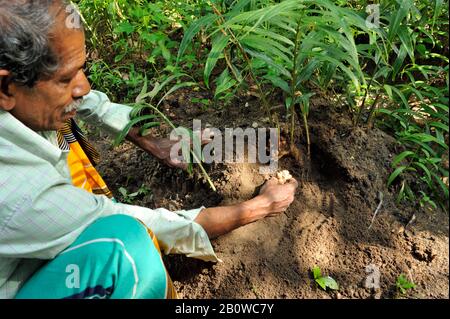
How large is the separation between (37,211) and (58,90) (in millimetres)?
335

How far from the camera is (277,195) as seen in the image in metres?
1.68

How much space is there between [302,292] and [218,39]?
2.93 ft

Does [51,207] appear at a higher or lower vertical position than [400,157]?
higher

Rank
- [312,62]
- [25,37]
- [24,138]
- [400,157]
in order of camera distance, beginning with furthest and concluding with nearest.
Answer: [400,157] → [312,62] → [24,138] → [25,37]

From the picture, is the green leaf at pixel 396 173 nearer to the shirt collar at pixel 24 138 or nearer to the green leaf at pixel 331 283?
the green leaf at pixel 331 283

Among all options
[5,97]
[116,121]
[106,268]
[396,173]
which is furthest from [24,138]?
[396,173]

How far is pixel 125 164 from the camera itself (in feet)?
7.16

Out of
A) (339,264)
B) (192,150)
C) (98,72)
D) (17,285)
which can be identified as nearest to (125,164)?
(192,150)

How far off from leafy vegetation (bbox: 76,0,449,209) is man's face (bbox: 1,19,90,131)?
334mm

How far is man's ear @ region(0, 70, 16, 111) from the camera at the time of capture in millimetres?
1202

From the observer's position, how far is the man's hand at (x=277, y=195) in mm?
1665

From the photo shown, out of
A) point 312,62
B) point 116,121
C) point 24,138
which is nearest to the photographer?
point 24,138

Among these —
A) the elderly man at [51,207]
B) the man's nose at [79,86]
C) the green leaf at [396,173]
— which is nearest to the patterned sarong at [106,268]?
the elderly man at [51,207]

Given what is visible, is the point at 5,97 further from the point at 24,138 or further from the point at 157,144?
the point at 157,144
